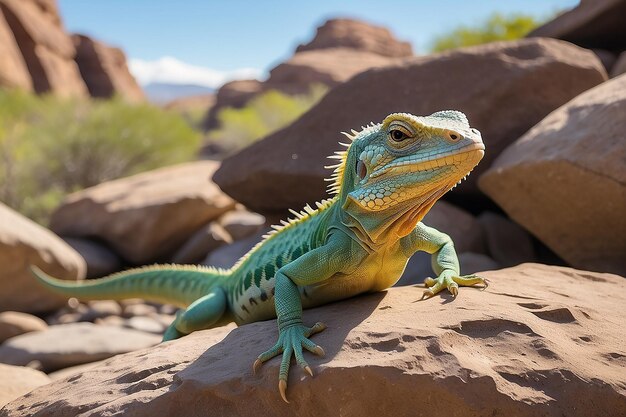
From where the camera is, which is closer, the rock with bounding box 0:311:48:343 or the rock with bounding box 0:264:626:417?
the rock with bounding box 0:264:626:417

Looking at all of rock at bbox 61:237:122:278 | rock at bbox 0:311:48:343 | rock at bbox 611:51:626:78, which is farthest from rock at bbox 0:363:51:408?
rock at bbox 611:51:626:78

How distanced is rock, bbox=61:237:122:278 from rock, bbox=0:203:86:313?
1.71m

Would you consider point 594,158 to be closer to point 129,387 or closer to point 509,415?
point 509,415

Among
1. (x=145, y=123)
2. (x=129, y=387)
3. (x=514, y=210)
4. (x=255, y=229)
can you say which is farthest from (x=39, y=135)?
(x=129, y=387)

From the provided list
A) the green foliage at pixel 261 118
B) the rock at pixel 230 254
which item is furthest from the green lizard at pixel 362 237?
the green foliage at pixel 261 118

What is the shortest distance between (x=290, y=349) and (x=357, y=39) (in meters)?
46.2

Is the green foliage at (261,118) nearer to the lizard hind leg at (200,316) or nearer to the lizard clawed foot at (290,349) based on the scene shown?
the lizard hind leg at (200,316)

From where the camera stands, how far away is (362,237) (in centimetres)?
382

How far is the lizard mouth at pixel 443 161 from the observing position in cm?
332

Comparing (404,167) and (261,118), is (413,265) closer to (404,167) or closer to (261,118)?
(404,167)

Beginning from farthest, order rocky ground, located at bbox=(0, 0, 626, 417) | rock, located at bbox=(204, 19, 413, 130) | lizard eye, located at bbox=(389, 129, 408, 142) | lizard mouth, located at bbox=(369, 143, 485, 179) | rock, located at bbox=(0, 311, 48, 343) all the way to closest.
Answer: rock, located at bbox=(204, 19, 413, 130), rock, located at bbox=(0, 311, 48, 343), lizard eye, located at bbox=(389, 129, 408, 142), lizard mouth, located at bbox=(369, 143, 485, 179), rocky ground, located at bbox=(0, 0, 626, 417)

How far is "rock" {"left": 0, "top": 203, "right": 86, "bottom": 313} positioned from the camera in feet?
29.6

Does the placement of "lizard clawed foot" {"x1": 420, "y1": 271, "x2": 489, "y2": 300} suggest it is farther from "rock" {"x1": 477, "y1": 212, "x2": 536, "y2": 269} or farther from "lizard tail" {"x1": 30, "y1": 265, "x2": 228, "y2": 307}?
"rock" {"x1": 477, "y1": 212, "x2": 536, "y2": 269}

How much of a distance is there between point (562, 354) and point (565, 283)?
4.59 feet
